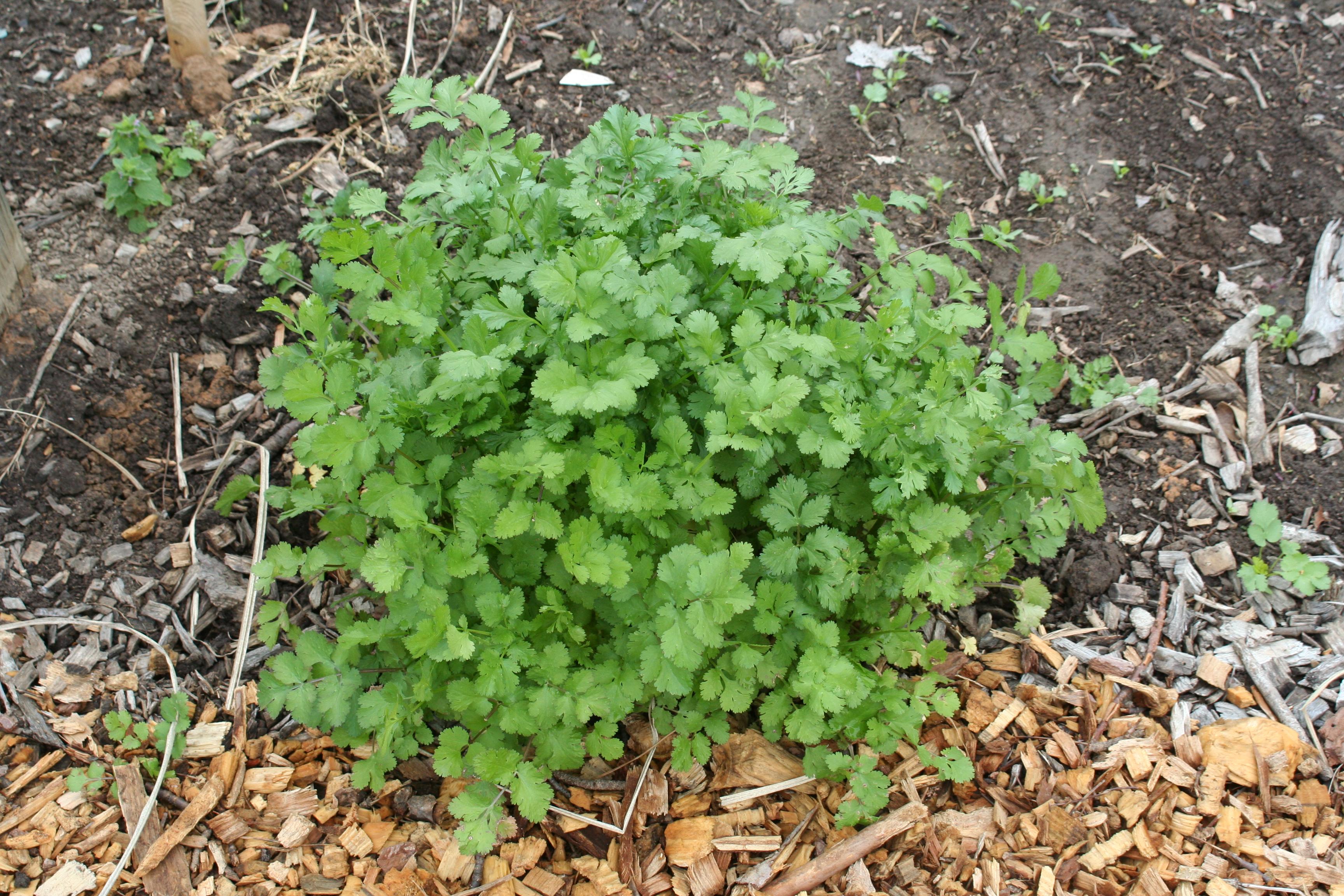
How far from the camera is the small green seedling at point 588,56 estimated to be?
163 inches

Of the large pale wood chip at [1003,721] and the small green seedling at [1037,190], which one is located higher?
the small green seedling at [1037,190]

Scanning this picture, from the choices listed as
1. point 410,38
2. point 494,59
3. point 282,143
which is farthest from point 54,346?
point 494,59

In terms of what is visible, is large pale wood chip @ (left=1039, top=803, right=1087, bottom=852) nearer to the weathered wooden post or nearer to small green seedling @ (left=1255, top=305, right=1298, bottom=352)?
small green seedling @ (left=1255, top=305, right=1298, bottom=352)

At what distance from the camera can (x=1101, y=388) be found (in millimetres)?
3342

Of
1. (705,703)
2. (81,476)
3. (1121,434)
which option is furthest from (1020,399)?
(81,476)

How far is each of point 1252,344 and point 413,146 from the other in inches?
137

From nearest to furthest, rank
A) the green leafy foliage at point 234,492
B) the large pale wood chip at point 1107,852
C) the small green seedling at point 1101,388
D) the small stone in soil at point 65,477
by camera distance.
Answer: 1. the large pale wood chip at point 1107,852
2. the green leafy foliage at point 234,492
3. the small stone in soil at point 65,477
4. the small green seedling at point 1101,388

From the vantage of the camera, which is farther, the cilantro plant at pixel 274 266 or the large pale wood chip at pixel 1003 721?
the cilantro plant at pixel 274 266

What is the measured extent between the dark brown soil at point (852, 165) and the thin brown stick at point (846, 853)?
1188 mm

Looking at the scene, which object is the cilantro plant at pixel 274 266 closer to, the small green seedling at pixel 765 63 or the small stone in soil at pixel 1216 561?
the small green seedling at pixel 765 63

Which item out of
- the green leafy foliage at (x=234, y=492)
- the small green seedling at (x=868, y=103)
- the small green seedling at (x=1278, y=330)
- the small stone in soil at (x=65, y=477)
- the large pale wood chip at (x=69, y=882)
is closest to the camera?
the large pale wood chip at (x=69, y=882)

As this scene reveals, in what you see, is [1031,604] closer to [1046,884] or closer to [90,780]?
[1046,884]

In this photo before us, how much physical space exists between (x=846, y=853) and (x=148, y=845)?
1.86m

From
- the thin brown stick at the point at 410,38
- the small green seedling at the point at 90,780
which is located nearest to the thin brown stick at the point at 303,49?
the thin brown stick at the point at 410,38
